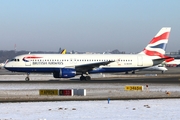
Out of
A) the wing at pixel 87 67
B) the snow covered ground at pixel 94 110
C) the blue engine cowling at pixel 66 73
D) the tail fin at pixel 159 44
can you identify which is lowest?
the snow covered ground at pixel 94 110

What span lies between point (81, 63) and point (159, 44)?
1226 cm

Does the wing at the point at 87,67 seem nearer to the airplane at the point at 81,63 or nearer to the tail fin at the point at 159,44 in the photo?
the airplane at the point at 81,63

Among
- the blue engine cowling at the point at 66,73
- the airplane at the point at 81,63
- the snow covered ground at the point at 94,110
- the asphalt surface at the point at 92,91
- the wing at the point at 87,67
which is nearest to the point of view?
the snow covered ground at the point at 94,110

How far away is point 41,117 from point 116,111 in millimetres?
4423

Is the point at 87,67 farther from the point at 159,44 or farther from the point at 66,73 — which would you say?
the point at 159,44

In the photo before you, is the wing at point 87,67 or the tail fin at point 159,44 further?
the tail fin at point 159,44

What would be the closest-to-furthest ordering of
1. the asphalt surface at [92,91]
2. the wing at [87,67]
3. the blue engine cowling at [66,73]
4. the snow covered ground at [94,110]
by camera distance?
1. the snow covered ground at [94,110]
2. the asphalt surface at [92,91]
3. the blue engine cowling at [66,73]
4. the wing at [87,67]

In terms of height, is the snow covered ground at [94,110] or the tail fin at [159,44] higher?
the tail fin at [159,44]

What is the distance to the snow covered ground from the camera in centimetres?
2059

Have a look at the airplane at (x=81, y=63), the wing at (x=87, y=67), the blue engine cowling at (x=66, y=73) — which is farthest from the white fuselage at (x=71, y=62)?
the blue engine cowling at (x=66, y=73)

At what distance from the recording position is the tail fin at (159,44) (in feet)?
204

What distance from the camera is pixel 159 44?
62781 millimetres

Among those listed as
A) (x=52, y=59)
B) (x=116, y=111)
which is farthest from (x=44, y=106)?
(x=52, y=59)

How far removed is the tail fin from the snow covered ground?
111ft
